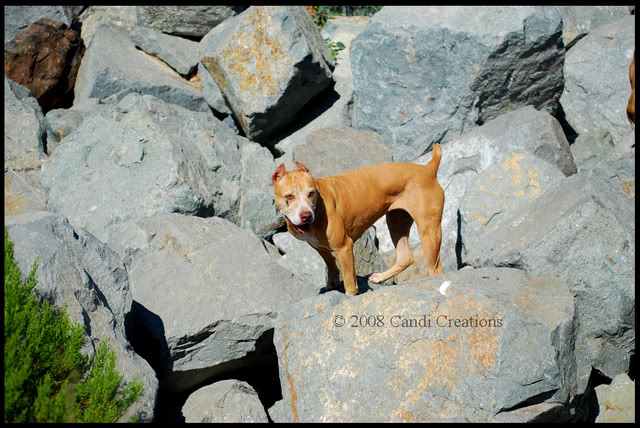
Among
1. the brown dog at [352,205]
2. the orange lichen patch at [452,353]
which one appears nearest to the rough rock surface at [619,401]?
the orange lichen patch at [452,353]

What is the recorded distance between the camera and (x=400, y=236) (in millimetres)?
7191

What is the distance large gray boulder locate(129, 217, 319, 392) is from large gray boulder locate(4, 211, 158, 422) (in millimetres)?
615

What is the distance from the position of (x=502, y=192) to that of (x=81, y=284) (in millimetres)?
4737

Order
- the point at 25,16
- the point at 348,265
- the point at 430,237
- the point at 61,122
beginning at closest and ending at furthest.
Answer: the point at 348,265, the point at 430,237, the point at 61,122, the point at 25,16

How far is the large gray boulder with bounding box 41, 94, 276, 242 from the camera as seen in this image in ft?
25.5

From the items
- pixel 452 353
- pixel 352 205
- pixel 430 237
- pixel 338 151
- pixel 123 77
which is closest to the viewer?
pixel 452 353

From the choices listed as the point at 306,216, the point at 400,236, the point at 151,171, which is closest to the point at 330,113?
the point at 151,171

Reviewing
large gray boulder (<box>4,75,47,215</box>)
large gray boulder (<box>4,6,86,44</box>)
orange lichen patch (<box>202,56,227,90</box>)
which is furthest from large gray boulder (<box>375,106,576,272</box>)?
large gray boulder (<box>4,6,86,44</box>)

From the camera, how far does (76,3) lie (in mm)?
11672

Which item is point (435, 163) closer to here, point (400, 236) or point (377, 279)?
point (400, 236)

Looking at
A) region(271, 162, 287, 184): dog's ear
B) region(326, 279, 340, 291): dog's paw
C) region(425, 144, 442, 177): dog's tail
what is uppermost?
region(271, 162, 287, 184): dog's ear

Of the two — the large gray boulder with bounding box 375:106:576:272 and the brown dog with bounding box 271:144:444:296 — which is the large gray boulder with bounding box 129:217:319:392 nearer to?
the brown dog with bounding box 271:144:444:296

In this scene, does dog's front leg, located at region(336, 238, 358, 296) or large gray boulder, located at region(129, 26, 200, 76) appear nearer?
dog's front leg, located at region(336, 238, 358, 296)

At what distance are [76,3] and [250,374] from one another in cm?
804
